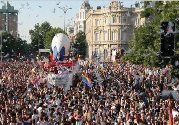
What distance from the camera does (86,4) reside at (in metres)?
193

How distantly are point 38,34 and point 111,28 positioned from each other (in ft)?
114

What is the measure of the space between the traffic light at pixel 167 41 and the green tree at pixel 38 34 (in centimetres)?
13959

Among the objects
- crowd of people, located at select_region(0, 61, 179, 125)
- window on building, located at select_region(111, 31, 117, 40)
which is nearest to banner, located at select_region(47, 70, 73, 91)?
crowd of people, located at select_region(0, 61, 179, 125)

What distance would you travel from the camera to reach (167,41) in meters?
13.6

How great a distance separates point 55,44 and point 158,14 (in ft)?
34.5

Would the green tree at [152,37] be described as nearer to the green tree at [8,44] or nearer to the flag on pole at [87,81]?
the flag on pole at [87,81]

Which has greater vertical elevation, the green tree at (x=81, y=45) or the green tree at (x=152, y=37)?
the green tree at (x=81, y=45)

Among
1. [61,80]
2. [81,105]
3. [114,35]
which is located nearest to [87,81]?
[61,80]

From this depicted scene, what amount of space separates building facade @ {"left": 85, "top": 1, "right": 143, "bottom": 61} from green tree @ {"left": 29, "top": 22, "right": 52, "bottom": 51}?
2217cm

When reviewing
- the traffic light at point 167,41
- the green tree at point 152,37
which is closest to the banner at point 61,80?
the green tree at point 152,37

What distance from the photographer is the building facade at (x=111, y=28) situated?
128 m

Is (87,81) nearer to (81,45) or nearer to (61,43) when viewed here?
Answer: (61,43)

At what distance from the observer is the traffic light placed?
13.4m

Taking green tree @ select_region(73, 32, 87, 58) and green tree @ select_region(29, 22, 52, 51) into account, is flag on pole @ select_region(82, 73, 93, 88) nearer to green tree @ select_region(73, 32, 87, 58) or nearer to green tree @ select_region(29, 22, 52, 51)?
green tree @ select_region(73, 32, 87, 58)
